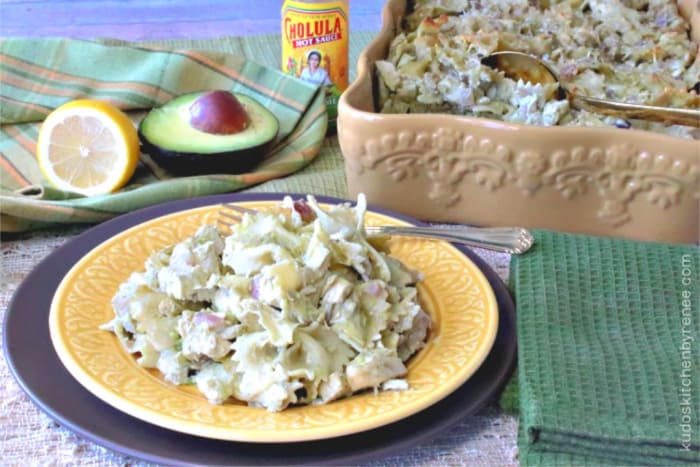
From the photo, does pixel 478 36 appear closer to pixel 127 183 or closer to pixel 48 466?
pixel 127 183

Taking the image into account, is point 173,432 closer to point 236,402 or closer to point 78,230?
point 236,402

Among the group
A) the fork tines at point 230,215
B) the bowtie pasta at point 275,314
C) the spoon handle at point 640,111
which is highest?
the spoon handle at point 640,111

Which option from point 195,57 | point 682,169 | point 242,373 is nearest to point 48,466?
point 242,373

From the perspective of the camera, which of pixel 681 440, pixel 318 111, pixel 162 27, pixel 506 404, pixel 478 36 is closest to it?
pixel 681 440

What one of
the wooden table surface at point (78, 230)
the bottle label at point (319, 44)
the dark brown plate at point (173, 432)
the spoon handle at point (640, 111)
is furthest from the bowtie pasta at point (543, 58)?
the wooden table surface at point (78, 230)

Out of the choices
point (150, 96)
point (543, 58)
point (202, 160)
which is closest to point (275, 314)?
point (202, 160)

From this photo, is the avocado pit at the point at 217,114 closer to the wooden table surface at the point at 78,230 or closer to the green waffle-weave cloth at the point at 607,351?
the wooden table surface at the point at 78,230
